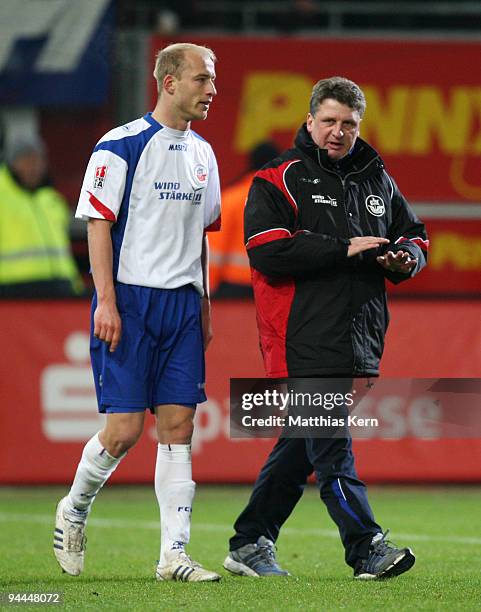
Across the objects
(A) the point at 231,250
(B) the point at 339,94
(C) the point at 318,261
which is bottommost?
(A) the point at 231,250

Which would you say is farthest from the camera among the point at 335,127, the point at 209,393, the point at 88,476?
the point at 209,393

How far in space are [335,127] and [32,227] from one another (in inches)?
310

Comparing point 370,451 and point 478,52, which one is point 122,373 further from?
point 478,52

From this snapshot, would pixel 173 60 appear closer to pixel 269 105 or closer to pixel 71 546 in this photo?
pixel 71 546

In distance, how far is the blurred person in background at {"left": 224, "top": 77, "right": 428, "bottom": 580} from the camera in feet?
18.4

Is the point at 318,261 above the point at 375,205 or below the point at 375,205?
below

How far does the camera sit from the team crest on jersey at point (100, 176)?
5.63 m

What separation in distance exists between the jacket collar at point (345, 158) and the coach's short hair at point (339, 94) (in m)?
0.13

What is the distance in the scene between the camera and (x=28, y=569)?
6.37 m

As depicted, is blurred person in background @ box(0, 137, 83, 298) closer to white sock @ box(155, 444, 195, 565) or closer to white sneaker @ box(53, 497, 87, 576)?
white sneaker @ box(53, 497, 87, 576)

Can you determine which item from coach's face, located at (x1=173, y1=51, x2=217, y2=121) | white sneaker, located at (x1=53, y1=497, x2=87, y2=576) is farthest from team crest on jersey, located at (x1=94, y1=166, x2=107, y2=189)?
white sneaker, located at (x1=53, y1=497, x2=87, y2=576)

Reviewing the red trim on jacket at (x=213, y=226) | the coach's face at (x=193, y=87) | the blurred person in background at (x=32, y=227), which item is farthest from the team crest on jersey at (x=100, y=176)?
the blurred person in background at (x=32, y=227)

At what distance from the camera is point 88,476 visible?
228 inches

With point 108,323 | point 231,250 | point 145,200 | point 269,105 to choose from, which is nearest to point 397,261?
point 145,200
